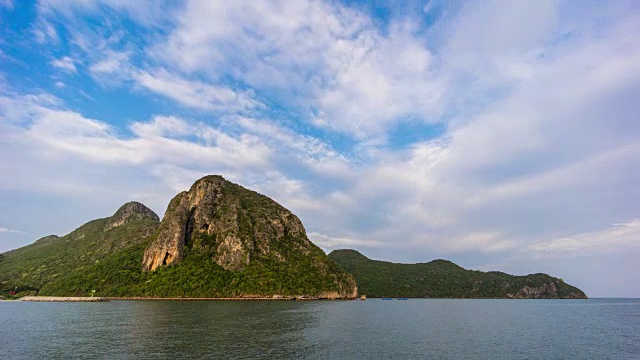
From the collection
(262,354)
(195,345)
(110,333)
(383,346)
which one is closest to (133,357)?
(195,345)

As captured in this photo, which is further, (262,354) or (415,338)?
(415,338)

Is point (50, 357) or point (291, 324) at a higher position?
point (291, 324)

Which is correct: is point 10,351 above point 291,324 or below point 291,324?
below

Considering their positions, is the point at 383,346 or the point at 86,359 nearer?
the point at 86,359

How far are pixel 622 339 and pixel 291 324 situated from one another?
230ft

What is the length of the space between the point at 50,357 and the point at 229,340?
2474cm

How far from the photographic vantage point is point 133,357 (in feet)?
165

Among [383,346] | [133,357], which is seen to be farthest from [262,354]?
[383,346]

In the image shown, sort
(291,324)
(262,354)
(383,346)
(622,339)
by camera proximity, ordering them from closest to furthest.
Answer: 1. (262,354)
2. (383,346)
3. (622,339)
4. (291,324)

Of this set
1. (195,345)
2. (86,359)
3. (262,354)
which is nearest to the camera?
(86,359)

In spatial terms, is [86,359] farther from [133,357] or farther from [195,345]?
[195,345]

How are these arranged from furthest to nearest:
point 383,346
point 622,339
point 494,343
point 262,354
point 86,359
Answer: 1. point 622,339
2. point 494,343
3. point 383,346
4. point 262,354
5. point 86,359

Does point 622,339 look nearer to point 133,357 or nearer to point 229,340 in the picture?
point 229,340

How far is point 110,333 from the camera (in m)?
73.1
